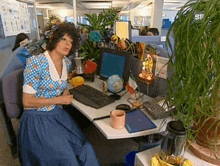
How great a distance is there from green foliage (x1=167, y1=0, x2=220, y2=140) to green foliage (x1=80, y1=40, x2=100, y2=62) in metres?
1.33

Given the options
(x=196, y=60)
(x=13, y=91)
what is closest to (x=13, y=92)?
(x=13, y=91)

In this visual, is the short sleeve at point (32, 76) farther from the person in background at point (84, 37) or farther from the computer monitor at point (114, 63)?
the person in background at point (84, 37)

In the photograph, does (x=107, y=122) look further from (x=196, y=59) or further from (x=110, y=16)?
(x=110, y=16)

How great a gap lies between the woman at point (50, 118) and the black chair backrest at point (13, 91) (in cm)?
15

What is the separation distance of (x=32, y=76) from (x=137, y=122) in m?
0.77

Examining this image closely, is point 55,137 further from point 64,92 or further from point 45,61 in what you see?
point 45,61

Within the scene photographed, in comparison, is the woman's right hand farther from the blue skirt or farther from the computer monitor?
the computer monitor

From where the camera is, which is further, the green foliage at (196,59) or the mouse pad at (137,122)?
the mouse pad at (137,122)

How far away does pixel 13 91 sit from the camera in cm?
133

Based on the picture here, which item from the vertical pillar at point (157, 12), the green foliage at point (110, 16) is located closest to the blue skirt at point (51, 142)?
the green foliage at point (110, 16)

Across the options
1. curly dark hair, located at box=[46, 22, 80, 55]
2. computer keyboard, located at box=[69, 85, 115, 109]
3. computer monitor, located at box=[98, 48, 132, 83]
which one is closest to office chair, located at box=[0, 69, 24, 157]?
curly dark hair, located at box=[46, 22, 80, 55]

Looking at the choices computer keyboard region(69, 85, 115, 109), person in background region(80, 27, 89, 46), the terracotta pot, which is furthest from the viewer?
person in background region(80, 27, 89, 46)

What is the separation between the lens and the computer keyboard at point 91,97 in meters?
1.27

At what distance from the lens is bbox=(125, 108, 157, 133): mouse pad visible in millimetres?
964
